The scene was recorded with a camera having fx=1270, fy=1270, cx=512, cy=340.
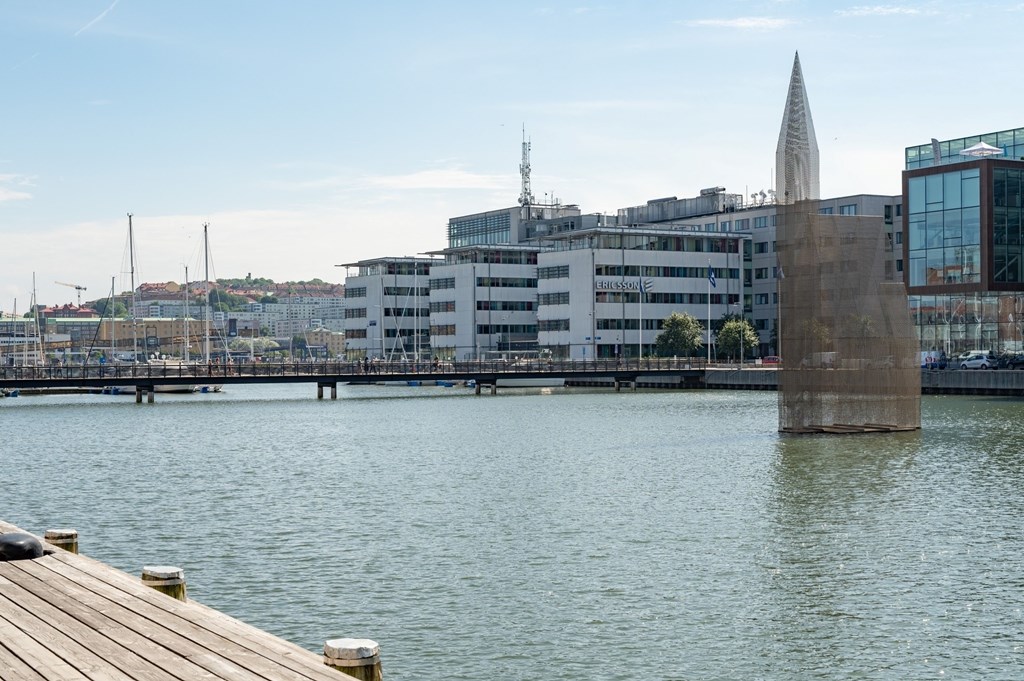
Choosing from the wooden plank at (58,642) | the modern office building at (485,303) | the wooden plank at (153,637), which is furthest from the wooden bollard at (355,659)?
the modern office building at (485,303)

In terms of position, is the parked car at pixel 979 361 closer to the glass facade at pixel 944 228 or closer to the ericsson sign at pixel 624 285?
the glass facade at pixel 944 228

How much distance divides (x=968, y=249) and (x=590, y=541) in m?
77.3

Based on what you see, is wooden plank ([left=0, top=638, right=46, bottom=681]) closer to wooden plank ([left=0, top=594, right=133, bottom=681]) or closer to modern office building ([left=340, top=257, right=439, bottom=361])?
wooden plank ([left=0, top=594, right=133, bottom=681])

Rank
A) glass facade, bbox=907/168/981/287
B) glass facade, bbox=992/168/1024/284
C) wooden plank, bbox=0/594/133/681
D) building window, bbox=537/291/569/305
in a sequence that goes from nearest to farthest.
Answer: wooden plank, bbox=0/594/133/681, glass facade, bbox=992/168/1024/284, glass facade, bbox=907/168/981/287, building window, bbox=537/291/569/305

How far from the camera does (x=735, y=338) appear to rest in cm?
14950

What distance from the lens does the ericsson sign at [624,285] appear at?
152 meters

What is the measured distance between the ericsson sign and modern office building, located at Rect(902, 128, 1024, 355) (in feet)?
155

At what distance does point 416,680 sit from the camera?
1981 centimetres

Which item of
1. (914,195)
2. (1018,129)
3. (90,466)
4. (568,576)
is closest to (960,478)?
(568,576)

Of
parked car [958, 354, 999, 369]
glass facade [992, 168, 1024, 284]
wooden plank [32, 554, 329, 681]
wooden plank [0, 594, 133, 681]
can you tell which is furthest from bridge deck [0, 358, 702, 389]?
wooden plank [0, 594, 133, 681]

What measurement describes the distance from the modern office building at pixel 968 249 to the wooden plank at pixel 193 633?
92272 mm

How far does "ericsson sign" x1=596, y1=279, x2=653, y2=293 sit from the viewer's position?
500ft

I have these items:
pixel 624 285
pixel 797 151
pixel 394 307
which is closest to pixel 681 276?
pixel 624 285

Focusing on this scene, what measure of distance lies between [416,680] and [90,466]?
127ft
